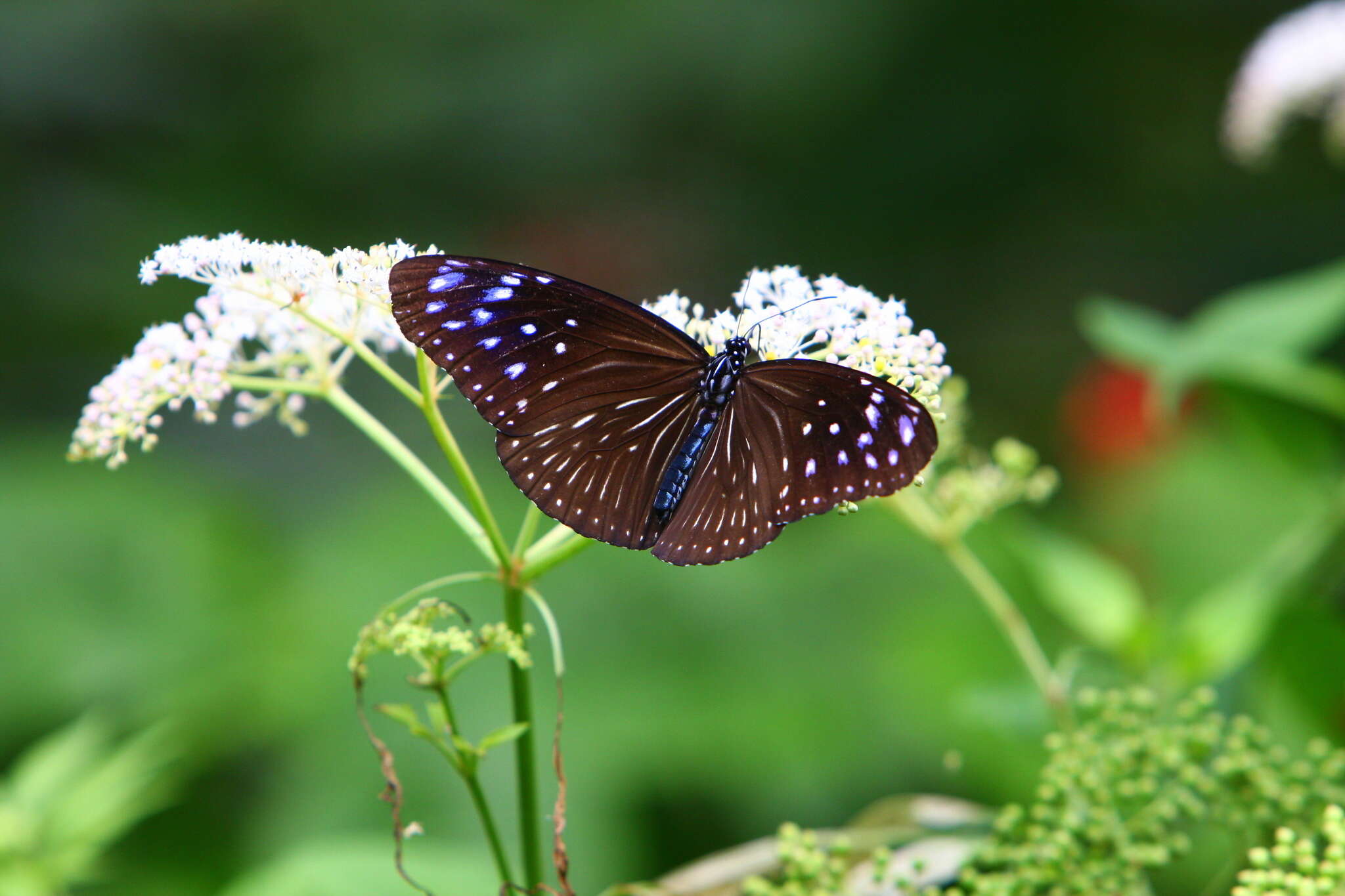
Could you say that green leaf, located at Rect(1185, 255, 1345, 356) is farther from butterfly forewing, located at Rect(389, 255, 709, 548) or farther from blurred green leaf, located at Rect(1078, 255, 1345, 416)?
butterfly forewing, located at Rect(389, 255, 709, 548)

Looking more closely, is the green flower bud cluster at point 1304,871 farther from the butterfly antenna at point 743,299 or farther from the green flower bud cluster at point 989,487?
the butterfly antenna at point 743,299

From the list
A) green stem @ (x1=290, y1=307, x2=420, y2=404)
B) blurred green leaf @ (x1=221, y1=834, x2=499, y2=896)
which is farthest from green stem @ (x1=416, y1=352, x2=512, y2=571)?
blurred green leaf @ (x1=221, y1=834, x2=499, y2=896)

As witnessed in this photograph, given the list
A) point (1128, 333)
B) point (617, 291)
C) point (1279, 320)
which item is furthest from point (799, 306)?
point (617, 291)

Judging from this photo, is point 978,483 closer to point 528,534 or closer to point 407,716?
point 528,534

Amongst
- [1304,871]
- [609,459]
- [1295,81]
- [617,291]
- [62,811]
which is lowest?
[1304,871]

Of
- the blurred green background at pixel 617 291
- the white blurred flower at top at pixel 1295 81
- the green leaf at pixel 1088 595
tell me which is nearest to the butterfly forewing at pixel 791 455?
the green leaf at pixel 1088 595

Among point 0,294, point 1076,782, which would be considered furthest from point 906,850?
point 0,294

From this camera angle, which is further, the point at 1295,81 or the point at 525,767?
the point at 1295,81
